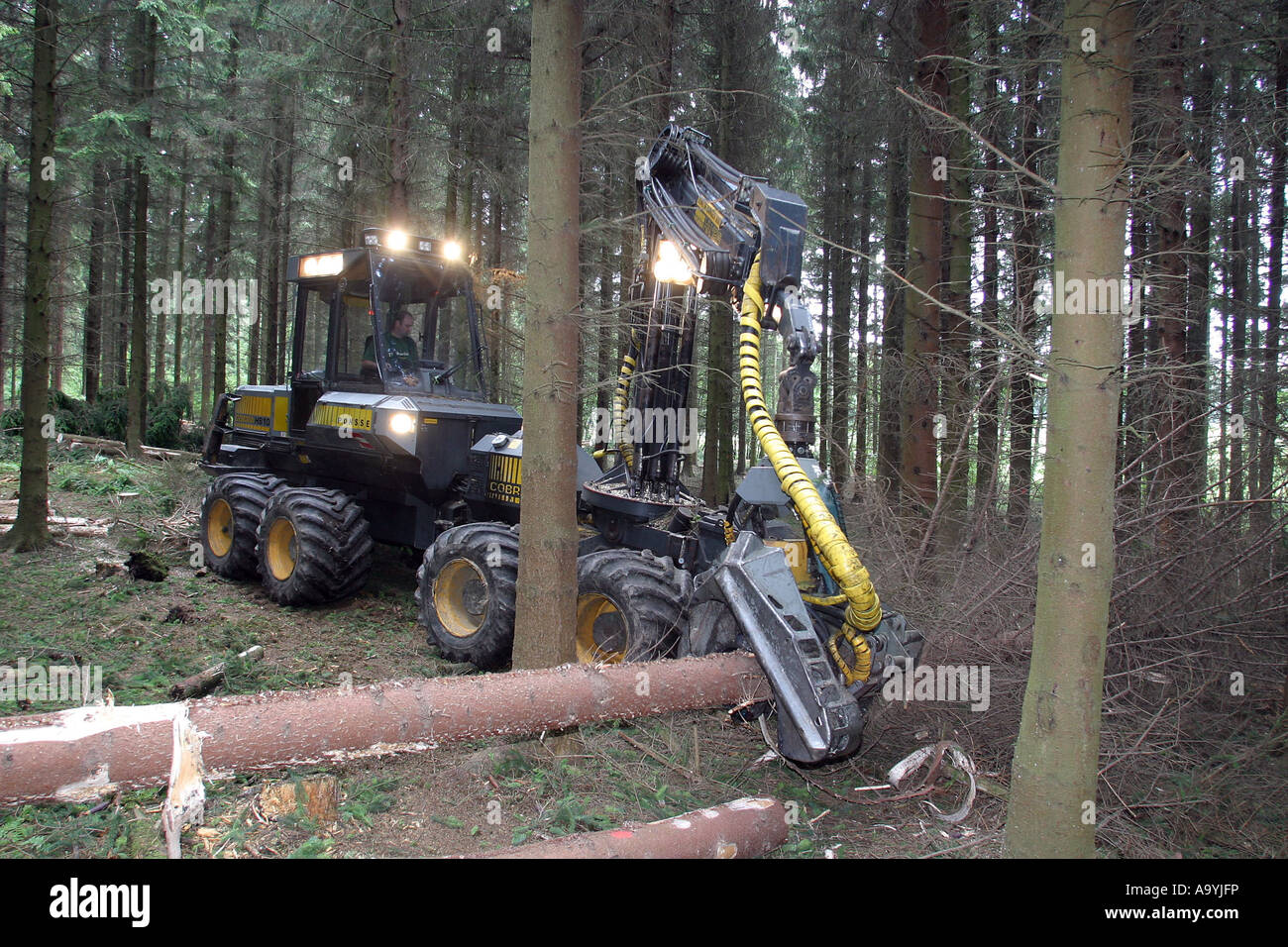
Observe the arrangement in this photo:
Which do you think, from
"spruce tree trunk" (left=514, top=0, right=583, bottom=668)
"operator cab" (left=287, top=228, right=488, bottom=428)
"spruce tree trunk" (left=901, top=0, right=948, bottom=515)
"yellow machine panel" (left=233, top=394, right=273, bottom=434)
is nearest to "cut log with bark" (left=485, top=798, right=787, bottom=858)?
"spruce tree trunk" (left=514, top=0, right=583, bottom=668)

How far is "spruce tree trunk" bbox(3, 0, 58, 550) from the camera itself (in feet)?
29.7

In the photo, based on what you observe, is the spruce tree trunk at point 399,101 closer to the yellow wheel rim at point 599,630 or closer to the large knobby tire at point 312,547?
the large knobby tire at point 312,547

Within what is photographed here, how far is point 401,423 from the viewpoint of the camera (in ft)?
25.5

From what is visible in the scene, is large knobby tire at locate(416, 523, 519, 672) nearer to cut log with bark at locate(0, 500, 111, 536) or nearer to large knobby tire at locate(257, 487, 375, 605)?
large knobby tire at locate(257, 487, 375, 605)

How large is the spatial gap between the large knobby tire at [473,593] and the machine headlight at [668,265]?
247cm

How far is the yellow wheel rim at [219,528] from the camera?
9.67 meters

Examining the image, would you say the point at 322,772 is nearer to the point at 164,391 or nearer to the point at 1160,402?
the point at 1160,402

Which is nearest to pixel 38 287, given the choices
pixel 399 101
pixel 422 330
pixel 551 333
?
pixel 422 330

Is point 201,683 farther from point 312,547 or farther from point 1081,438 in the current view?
point 1081,438

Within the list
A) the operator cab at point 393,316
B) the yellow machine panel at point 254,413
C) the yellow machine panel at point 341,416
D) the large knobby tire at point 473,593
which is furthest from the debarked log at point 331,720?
the yellow machine panel at point 254,413

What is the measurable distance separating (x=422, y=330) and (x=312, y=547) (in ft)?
8.36

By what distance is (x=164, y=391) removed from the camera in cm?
2194

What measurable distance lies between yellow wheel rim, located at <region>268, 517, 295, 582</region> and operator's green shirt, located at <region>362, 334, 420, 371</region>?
2.03m

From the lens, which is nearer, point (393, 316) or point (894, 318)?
point (393, 316)
